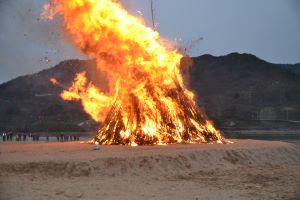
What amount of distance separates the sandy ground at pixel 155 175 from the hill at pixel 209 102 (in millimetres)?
59961

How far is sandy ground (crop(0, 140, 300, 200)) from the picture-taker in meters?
17.0

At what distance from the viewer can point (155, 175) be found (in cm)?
2128

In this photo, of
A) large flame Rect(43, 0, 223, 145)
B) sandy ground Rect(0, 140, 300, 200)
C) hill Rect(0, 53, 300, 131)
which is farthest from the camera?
hill Rect(0, 53, 300, 131)

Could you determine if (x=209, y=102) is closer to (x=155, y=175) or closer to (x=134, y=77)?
(x=134, y=77)

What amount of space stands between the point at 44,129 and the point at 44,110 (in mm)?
34269

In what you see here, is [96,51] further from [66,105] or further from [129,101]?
[66,105]

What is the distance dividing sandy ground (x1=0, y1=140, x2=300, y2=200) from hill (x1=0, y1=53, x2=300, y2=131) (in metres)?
60.0

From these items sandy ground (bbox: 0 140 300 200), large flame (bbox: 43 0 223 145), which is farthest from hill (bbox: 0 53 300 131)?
sandy ground (bbox: 0 140 300 200)

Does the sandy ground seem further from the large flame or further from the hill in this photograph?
the hill

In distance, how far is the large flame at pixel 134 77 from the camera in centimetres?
3291

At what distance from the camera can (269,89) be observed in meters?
160

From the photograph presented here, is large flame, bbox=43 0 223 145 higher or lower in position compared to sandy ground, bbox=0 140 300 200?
higher

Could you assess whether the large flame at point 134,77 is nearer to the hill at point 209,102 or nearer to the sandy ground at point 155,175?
the sandy ground at point 155,175

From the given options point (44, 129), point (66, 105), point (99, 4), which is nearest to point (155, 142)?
point (99, 4)
